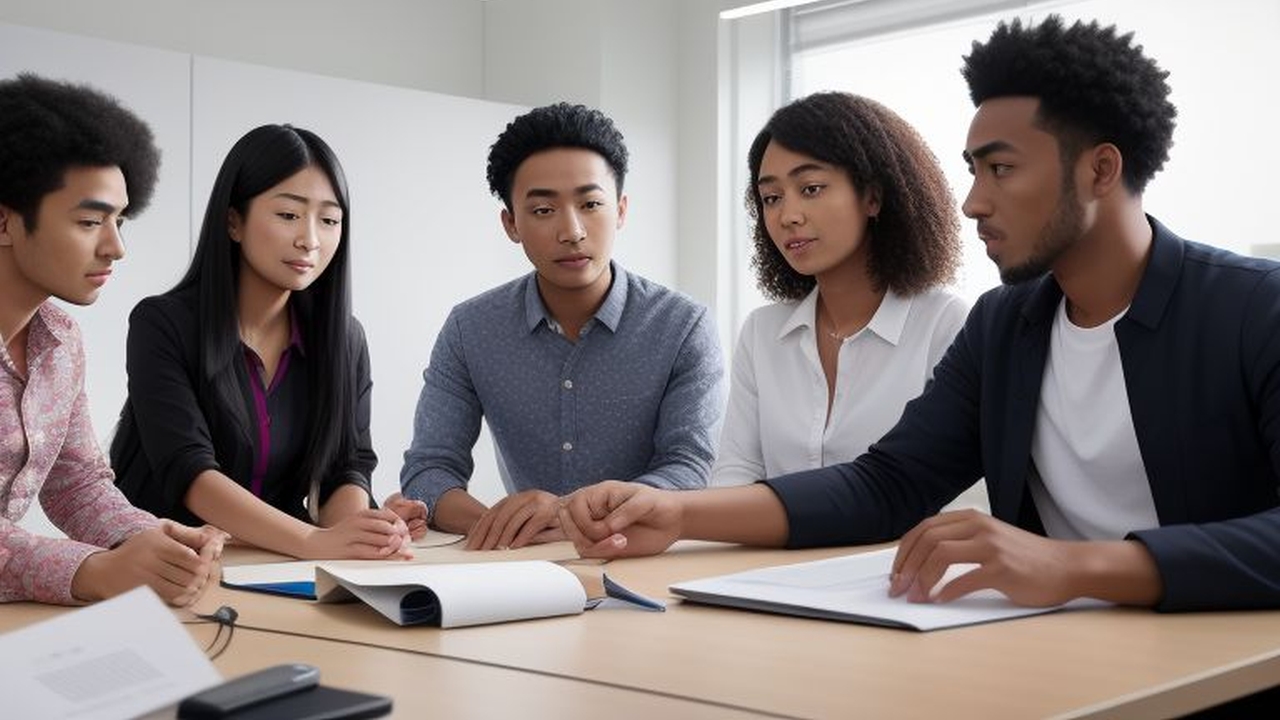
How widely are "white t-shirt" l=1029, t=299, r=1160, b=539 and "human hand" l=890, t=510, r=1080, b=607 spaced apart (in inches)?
15.5

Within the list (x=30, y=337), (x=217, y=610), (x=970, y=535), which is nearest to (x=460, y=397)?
(x=30, y=337)

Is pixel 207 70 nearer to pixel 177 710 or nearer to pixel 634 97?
pixel 634 97

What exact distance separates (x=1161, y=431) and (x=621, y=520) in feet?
2.14

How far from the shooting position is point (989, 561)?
1.39 metres

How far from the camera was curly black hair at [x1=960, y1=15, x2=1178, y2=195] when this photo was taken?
5.94 ft

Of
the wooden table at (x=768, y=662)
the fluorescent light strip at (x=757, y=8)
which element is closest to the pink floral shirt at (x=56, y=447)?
the wooden table at (x=768, y=662)

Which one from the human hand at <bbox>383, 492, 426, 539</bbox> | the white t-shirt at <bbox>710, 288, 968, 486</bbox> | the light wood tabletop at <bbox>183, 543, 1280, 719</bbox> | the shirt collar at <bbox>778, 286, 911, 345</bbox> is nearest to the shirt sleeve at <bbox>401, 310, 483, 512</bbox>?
the human hand at <bbox>383, 492, 426, 539</bbox>

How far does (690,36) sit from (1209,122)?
74.0 inches

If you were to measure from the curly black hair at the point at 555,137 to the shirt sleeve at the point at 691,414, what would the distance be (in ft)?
1.21

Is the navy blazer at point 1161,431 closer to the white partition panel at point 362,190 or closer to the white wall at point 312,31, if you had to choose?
the white partition panel at point 362,190

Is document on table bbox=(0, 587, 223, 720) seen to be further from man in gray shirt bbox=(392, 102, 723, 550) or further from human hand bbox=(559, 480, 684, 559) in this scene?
man in gray shirt bbox=(392, 102, 723, 550)

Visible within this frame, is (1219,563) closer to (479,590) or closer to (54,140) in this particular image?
(479,590)

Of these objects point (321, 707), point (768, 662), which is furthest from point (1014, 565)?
point (321, 707)

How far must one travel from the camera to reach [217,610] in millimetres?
1476
